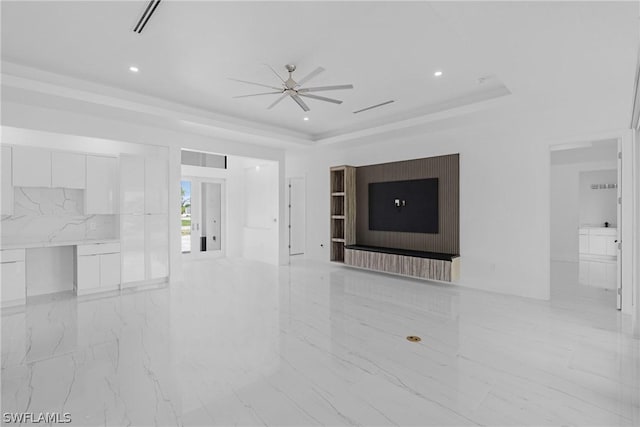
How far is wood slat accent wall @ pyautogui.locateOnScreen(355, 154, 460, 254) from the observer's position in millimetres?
5576

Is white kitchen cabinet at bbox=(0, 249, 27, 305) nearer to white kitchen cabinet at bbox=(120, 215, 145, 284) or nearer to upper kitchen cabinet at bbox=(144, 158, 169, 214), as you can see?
white kitchen cabinet at bbox=(120, 215, 145, 284)

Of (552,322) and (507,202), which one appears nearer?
(552,322)

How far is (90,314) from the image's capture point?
4027 millimetres

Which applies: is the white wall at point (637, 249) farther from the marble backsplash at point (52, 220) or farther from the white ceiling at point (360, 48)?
the marble backsplash at point (52, 220)

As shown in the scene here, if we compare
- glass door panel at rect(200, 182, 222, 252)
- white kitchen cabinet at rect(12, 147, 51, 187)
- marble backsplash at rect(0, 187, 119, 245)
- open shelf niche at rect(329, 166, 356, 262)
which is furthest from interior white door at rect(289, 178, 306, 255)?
white kitchen cabinet at rect(12, 147, 51, 187)

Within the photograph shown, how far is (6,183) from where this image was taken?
4391 millimetres

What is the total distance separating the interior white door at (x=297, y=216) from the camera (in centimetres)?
871

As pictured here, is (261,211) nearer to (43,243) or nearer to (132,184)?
(132,184)

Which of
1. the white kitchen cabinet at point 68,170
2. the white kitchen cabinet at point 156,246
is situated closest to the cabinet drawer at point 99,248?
the white kitchen cabinet at point 156,246

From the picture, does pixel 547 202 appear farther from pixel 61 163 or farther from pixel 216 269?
pixel 61 163

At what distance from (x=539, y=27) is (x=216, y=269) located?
21.9ft

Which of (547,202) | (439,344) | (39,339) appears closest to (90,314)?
(39,339)

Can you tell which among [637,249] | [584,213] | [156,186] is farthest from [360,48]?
[584,213]

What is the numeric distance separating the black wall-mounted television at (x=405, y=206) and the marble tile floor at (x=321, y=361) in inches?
67.3
